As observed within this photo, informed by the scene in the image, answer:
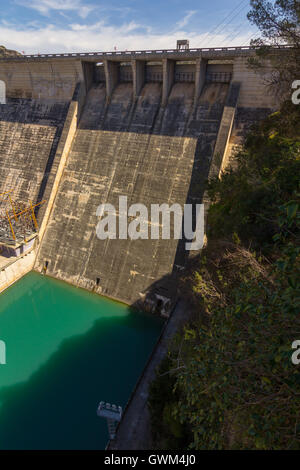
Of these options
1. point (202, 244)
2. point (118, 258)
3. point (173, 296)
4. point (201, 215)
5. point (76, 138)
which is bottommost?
point (173, 296)

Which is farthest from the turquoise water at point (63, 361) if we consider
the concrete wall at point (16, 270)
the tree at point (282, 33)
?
the tree at point (282, 33)

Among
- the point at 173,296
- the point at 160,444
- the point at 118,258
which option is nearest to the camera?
the point at 160,444

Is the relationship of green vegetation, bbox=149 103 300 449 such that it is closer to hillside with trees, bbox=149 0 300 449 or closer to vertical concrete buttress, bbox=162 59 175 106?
hillside with trees, bbox=149 0 300 449

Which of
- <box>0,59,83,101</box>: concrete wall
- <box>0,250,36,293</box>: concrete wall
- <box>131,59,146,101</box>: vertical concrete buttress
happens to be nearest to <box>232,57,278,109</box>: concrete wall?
<box>131,59,146,101</box>: vertical concrete buttress

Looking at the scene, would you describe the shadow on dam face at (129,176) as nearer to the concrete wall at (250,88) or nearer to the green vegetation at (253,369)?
the concrete wall at (250,88)

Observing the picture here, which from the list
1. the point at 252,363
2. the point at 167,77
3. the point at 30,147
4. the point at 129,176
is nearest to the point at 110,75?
the point at 167,77

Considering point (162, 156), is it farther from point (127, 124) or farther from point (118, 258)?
point (118, 258)

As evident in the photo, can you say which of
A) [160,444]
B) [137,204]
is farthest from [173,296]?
[160,444]
